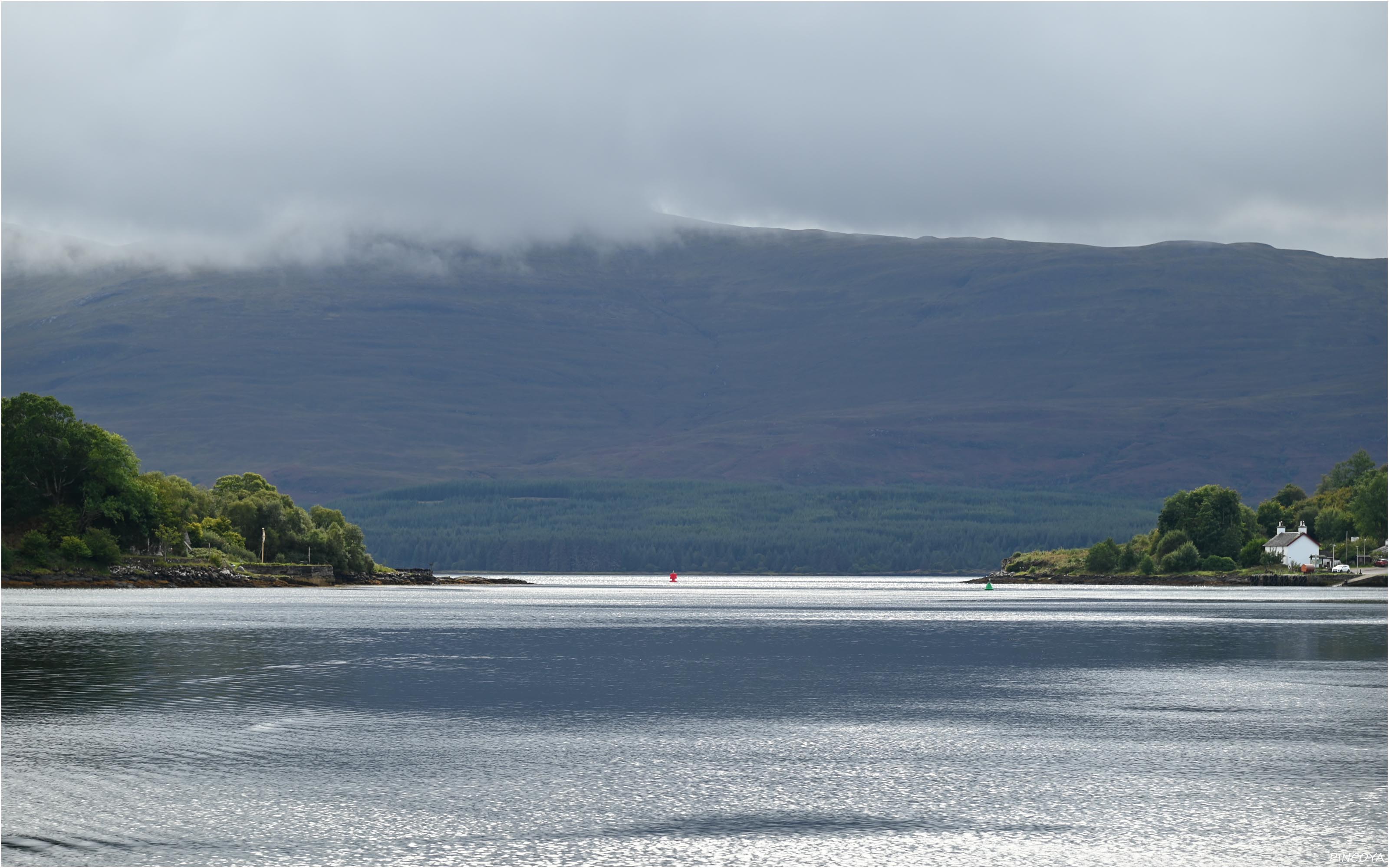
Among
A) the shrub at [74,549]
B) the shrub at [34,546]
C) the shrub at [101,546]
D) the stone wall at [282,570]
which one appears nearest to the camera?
the shrub at [34,546]

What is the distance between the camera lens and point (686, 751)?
131 ft

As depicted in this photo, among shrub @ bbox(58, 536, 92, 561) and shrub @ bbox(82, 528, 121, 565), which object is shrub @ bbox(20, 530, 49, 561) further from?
shrub @ bbox(82, 528, 121, 565)

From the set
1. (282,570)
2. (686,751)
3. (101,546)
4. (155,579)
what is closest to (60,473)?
(101,546)

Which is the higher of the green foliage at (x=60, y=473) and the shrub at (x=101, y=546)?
the green foliage at (x=60, y=473)

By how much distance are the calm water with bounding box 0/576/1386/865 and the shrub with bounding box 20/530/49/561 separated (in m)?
88.4

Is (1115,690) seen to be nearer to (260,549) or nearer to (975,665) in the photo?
(975,665)

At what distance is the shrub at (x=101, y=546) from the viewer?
169 meters

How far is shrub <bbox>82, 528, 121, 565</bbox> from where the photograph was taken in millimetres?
169250

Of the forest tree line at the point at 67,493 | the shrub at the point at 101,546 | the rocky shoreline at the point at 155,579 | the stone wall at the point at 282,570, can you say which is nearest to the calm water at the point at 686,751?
the forest tree line at the point at 67,493

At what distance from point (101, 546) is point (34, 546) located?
6983 millimetres

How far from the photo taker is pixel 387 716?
4666cm

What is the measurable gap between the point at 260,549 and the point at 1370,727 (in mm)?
170072

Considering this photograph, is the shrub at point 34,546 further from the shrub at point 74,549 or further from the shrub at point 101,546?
the shrub at point 101,546

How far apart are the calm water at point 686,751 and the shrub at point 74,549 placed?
88466 mm
